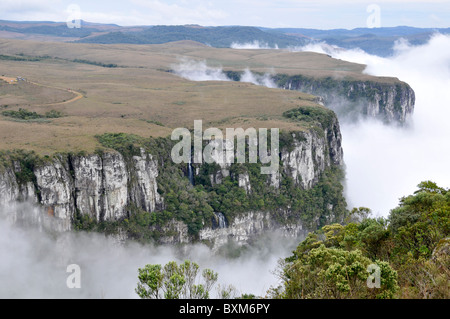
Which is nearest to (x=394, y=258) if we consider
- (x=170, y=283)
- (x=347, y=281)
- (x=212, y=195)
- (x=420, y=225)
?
(x=420, y=225)

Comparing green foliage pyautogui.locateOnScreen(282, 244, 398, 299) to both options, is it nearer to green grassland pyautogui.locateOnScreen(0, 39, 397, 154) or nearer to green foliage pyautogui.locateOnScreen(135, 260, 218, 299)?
green foliage pyautogui.locateOnScreen(135, 260, 218, 299)

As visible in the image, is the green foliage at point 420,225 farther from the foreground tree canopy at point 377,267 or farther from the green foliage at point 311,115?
the green foliage at point 311,115

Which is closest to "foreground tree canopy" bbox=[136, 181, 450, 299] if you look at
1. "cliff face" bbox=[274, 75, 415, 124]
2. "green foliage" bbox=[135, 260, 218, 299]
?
"green foliage" bbox=[135, 260, 218, 299]

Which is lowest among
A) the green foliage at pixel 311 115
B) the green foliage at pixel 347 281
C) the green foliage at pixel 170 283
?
the green foliage at pixel 170 283

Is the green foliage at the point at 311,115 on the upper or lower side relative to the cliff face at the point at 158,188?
upper

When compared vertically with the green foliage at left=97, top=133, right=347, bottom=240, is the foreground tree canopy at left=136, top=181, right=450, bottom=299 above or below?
above

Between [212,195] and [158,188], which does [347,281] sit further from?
[212,195]

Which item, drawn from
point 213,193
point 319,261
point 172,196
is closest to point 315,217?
point 213,193

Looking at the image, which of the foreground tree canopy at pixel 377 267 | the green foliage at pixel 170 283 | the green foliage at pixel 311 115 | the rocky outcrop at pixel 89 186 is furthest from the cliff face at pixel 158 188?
the green foliage at pixel 170 283
